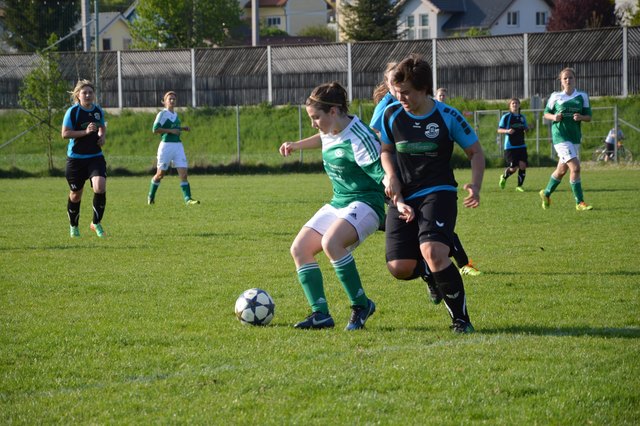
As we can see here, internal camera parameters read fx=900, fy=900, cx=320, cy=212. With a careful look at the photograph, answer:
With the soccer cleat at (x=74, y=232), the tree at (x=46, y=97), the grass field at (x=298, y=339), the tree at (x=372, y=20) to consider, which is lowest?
the grass field at (x=298, y=339)

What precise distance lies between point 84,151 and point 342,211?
6864mm

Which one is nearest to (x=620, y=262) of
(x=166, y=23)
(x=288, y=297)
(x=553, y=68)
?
(x=288, y=297)

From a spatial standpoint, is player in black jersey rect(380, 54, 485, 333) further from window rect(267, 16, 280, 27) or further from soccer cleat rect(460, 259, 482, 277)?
window rect(267, 16, 280, 27)

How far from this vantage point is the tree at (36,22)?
184 feet

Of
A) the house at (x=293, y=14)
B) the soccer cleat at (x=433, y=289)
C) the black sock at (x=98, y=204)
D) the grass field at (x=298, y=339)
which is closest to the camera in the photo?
the grass field at (x=298, y=339)

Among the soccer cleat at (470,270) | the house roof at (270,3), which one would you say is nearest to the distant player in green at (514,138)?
the soccer cleat at (470,270)

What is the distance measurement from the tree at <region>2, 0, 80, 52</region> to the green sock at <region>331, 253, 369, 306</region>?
171ft

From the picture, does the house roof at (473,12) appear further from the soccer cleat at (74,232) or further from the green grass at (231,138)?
the soccer cleat at (74,232)

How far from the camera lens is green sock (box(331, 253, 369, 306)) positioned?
6.29 m

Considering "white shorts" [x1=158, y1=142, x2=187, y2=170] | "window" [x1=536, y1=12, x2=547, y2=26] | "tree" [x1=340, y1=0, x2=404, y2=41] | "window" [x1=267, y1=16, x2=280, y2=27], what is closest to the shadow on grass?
"white shorts" [x1=158, y1=142, x2=187, y2=170]

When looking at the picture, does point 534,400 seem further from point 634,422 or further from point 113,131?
point 113,131

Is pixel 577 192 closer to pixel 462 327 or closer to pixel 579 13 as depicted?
pixel 462 327

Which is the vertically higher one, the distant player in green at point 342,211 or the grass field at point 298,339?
the distant player in green at point 342,211

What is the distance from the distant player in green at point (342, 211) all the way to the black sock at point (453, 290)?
598 millimetres
